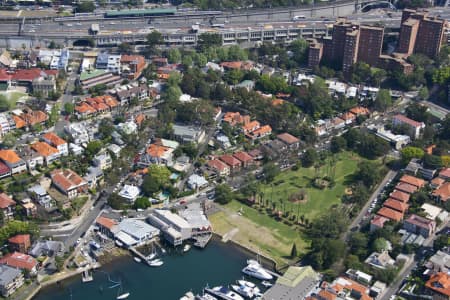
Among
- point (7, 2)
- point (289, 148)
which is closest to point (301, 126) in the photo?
point (289, 148)

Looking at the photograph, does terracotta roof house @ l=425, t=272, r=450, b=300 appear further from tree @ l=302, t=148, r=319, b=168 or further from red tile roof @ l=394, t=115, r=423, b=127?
red tile roof @ l=394, t=115, r=423, b=127

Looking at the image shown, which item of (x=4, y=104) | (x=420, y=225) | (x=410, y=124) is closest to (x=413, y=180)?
(x=420, y=225)

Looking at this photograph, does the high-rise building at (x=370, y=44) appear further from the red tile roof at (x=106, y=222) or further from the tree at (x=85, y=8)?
the red tile roof at (x=106, y=222)

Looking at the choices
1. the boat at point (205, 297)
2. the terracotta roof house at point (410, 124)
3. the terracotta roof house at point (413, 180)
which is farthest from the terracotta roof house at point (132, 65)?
the boat at point (205, 297)

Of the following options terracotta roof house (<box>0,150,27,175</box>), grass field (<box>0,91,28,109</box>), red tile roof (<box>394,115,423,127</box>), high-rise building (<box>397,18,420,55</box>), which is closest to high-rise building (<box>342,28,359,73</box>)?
high-rise building (<box>397,18,420,55</box>)

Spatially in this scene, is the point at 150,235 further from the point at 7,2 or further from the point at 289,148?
the point at 7,2
